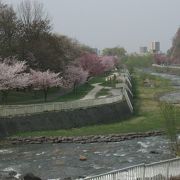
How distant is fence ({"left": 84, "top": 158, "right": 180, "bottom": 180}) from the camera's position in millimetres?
16703

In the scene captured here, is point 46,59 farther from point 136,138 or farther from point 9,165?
point 9,165

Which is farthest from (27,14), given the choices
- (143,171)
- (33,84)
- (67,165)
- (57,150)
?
(143,171)

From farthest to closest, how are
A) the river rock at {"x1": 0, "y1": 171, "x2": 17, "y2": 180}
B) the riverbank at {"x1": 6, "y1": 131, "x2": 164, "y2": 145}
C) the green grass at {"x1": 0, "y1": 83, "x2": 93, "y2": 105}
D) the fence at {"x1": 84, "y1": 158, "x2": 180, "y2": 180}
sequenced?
the green grass at {"x1": 0, "y1": 83, "x2": 93, "y2": 105} < the riverbank at {"x1": 6, "y1": 131, "x2": 164, "y2": 145} < the river rock at {"x1": 0, "y1": 171, "x2": 17, "y2": 180} < the fence at {"x1": 84, "y1": 158, "x2": 180, "y2": 180}

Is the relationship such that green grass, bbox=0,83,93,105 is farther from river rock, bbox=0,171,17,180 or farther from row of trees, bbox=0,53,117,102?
river rock, bbox=0,171,17,180

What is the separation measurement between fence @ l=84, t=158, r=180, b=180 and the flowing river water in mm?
8533

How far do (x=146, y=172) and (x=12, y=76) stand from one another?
110 feet

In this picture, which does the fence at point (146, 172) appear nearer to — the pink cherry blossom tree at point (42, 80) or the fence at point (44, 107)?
the fence at point (44, 107)

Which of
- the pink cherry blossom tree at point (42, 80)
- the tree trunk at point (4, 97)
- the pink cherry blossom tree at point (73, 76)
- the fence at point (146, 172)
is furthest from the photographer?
the pink cherry blossom tree at point (73, 76)

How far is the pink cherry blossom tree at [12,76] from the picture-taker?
48281 mm

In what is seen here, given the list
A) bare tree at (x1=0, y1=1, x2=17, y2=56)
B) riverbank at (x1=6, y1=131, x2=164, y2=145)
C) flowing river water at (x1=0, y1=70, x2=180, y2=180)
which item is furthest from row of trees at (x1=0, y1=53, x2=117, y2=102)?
flowing river water at (x1=0, y1=70, x2=180, y2=180)

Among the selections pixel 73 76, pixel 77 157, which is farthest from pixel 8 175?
pixel 73 76

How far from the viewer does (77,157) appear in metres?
31.4

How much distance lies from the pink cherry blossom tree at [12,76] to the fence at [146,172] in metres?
31.3

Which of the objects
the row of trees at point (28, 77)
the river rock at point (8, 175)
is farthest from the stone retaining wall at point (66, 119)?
the river rock at point (8, 175)
